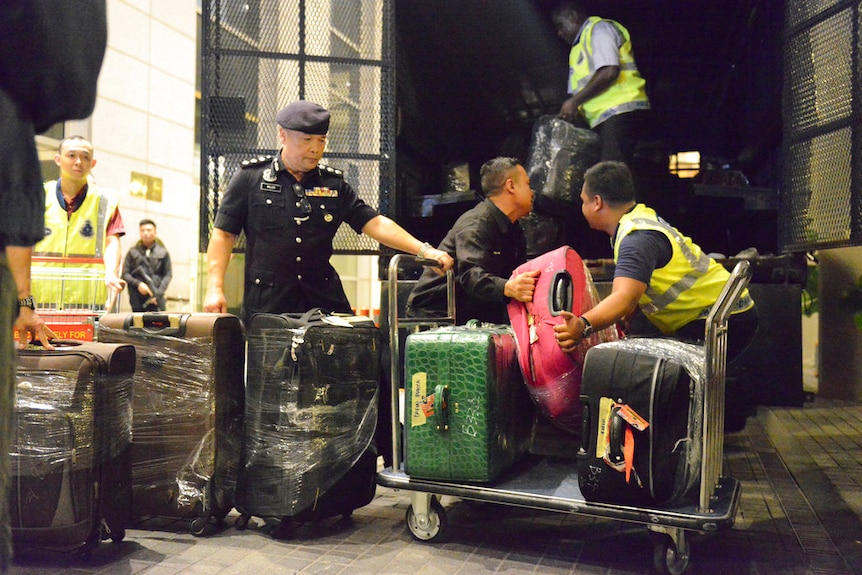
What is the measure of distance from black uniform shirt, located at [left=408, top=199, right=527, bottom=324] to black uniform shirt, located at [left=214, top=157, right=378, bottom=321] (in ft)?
1.99

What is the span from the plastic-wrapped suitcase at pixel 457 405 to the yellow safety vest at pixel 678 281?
33.8 inches

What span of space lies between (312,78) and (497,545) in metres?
4.20

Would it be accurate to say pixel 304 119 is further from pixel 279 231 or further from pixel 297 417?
pixel 297 417

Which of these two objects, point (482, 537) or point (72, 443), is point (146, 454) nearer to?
point (72, 443)

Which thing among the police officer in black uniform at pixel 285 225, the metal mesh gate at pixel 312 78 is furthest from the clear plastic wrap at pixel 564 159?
the police officer in black uniform at pixel 285 225

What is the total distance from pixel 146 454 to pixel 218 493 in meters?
0.37

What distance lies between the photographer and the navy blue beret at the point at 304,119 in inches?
136

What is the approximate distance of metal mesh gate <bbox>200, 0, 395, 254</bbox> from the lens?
562 centimetres

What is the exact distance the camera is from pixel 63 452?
2.70 m

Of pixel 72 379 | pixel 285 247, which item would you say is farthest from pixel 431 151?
pixel 72 379

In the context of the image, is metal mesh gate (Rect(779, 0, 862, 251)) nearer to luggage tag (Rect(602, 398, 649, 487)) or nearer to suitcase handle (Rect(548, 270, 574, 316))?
suitcase handle (Rect(548, 270, 574, 316))

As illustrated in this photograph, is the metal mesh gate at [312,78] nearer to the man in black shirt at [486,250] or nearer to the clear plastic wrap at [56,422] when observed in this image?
the man in black shirt at [486,250]

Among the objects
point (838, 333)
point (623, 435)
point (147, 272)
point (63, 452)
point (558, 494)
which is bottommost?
point (558, 494)

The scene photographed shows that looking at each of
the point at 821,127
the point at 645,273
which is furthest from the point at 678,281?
the point at 821,127
